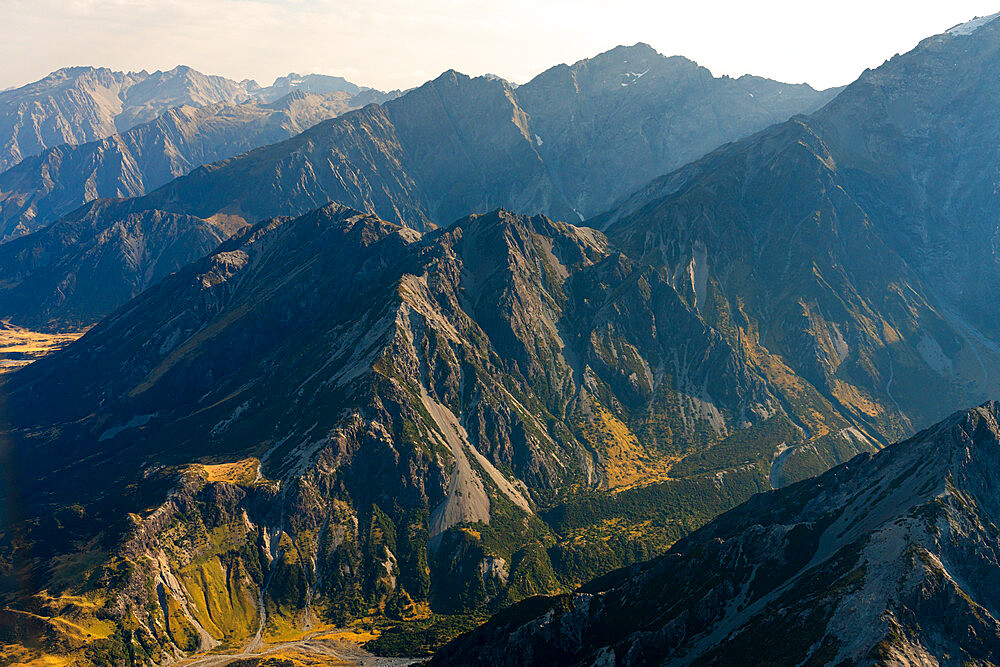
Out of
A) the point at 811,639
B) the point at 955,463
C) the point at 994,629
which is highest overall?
the point at 955,463

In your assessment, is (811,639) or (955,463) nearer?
(811,639)

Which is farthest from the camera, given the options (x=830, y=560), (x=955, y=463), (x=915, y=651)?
(x=955, y=463)

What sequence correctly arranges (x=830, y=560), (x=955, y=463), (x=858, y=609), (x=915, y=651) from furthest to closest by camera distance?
(x=955, y=463)
(x=830, y=560)
(x=858, y=609)
(x=915, y=651)

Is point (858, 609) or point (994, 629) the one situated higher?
point (858, 609)

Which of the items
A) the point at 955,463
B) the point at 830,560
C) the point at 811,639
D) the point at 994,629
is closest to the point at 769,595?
the point at 830,560

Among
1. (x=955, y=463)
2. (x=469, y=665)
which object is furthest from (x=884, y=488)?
(x=469, y=665)

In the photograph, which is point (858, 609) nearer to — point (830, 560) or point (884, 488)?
point (830, 560)
